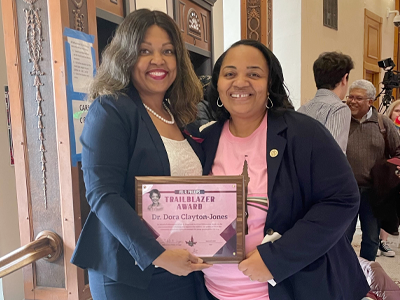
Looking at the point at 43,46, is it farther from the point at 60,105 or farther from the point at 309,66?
the point at 309,66

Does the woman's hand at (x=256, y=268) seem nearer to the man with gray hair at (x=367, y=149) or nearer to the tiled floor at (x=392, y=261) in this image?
the man with gray hair at (x=367, y=149)

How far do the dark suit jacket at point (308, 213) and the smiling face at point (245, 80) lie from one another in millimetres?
163

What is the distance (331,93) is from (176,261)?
1778 mm

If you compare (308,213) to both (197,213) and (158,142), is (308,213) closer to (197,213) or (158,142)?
(197,213)

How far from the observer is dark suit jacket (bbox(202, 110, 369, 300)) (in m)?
1.04

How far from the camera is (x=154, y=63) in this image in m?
1.22

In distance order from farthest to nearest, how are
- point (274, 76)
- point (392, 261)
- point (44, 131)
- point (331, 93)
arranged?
point (392, 261)
point (331, 93)
point (44, 131)
point (274, 76)

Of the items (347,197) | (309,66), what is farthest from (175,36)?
(309,66)

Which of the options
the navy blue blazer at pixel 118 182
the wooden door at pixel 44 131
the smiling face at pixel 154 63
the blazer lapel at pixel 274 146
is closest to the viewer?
the navy blue blazer at pixel 118 182

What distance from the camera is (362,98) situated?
2.85 m

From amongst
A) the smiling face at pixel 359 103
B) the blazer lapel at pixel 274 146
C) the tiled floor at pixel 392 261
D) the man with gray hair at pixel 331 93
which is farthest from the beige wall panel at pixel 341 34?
the blazer lapel at pixel 274 146

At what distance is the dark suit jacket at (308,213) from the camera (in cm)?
104

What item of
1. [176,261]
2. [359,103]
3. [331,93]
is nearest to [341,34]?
[359,103]

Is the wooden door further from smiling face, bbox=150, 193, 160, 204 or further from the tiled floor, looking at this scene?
the tiled floor
